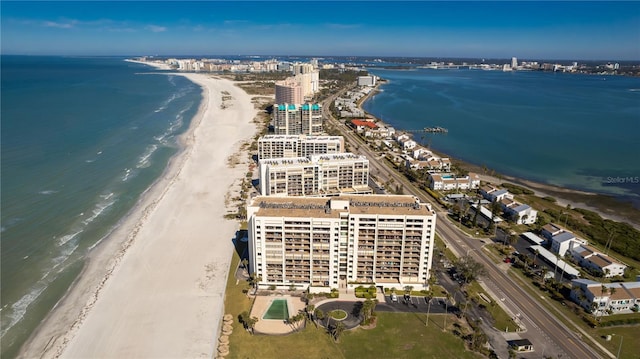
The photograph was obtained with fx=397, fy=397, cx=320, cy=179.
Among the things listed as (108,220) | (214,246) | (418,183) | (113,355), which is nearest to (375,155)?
(418,183)

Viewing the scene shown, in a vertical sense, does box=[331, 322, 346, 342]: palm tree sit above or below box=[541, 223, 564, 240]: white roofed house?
below

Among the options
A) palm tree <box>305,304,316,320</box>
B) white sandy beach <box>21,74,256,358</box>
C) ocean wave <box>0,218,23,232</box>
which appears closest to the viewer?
white sandy beach <box>21,74,256,358</box>

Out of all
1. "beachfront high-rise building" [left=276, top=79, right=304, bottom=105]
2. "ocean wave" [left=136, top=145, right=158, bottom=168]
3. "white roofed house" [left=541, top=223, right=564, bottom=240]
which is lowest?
"white roofed house" [left=541, top=223, right=564, bottom=240]

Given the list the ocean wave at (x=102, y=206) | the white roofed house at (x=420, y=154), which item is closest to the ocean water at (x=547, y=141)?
the white roofed house at (x=420, y=154)

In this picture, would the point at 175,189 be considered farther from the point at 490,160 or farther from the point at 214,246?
the point at 490,160

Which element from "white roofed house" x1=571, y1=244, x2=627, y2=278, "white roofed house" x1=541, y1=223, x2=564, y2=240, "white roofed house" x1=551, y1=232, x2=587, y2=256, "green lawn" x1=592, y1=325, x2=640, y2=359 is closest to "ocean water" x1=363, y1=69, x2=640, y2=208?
"white roofed house" x1=541, y1=223, x2=564, y2=240

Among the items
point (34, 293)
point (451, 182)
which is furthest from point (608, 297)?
point (34, 293)

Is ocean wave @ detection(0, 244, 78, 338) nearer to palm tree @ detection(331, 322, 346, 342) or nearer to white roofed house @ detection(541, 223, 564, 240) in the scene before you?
palm tree @ detection(331, 322, 346, 342)
